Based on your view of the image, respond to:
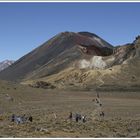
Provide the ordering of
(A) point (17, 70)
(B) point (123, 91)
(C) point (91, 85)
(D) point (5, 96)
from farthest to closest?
(A) point (17, 70), (C) point (91, 85), (B) point (123, 91), (D) point (5, 96)

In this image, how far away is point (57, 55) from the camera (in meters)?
163

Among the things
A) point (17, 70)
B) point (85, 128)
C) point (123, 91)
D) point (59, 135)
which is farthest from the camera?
point (17, 70)

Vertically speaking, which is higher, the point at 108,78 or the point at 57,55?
the point at 57,55

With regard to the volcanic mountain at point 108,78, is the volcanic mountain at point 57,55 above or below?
above

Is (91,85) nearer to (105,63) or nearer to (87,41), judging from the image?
(105,63)

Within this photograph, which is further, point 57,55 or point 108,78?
point 57,55

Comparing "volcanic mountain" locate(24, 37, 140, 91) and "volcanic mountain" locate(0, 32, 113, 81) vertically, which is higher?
"volcanic mountain" locate(0, 32, 113, 81)

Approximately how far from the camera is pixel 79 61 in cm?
13125

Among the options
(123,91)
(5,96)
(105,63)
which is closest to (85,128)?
(5,96)

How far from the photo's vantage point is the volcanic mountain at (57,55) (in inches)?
5527

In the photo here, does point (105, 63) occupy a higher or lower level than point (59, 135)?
higher

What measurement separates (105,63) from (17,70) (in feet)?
184

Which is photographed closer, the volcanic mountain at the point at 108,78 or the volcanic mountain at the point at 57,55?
the volcanic mountain at the point at 108,78

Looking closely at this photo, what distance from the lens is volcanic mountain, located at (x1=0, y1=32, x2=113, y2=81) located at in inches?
5527
